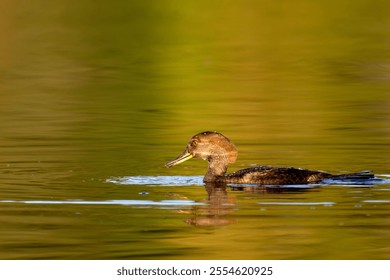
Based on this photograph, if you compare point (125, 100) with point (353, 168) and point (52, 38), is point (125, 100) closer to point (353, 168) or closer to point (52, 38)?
point (353, 168)

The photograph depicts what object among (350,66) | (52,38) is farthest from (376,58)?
(52,38)

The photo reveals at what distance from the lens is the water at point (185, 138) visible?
12.5m

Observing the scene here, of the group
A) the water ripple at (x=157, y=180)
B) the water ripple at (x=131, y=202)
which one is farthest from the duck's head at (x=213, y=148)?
the water ripple at (x=131, y=202)

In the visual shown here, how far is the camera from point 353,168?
1596 centimetres

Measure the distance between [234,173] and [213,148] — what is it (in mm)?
406

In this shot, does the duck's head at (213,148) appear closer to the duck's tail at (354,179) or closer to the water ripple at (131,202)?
the duck's tail at (354,179)

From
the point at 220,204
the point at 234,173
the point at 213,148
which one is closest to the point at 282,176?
the point at 234,173

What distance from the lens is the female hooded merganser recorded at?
49.0 ft

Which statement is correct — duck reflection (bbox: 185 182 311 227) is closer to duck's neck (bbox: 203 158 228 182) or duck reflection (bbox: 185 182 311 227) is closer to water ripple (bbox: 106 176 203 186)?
duck's neck (bbox: 203 158 228 182)

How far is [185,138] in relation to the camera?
62.8 feet

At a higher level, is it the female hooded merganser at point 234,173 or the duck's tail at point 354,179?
the female hooded merganser at point 234,173

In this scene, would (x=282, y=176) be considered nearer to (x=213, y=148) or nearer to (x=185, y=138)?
(x=213, y=148)

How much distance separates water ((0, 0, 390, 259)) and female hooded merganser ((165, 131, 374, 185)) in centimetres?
12

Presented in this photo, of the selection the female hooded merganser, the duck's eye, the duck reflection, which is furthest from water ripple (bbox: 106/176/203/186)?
the duck's eye
